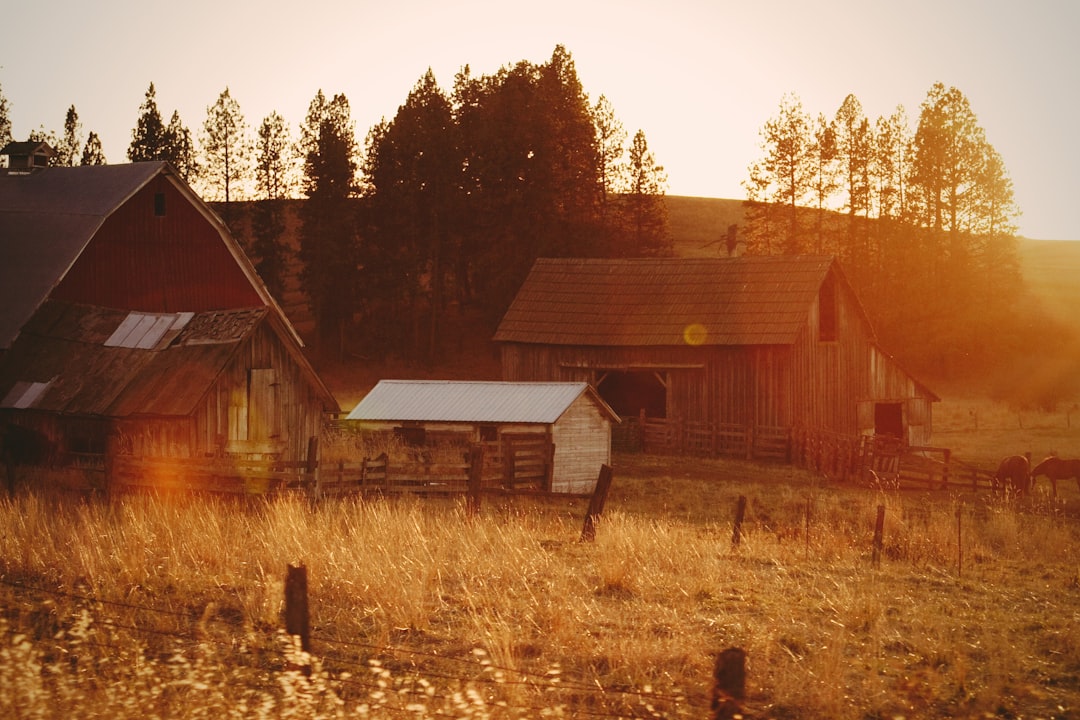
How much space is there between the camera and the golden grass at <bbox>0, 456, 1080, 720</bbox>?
30.0 feet

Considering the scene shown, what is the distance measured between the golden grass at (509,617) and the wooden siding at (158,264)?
11.2 m

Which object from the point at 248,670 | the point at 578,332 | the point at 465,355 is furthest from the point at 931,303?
the point at 248,670

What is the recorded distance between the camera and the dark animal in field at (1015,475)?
1133 inches

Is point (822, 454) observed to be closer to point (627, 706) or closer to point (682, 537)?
point (682, 537)

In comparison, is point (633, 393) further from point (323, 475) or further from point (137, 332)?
point (323, 475)

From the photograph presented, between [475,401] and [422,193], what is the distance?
109 feet

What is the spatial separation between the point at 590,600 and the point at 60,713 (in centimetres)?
632

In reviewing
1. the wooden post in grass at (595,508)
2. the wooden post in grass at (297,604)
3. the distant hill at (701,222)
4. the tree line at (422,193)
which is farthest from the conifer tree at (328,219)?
the wooden post in grass at (297,604)

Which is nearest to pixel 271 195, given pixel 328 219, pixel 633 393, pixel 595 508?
pixel 328 219

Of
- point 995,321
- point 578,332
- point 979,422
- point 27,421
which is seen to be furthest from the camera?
point 995,321

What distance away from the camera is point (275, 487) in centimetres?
1984

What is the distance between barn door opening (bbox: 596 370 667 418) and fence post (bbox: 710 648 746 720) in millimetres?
36450

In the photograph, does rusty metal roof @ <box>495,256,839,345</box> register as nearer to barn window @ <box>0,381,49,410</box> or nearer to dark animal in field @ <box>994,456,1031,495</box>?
dark animal in field @ <box>994,456,1031,495</box>

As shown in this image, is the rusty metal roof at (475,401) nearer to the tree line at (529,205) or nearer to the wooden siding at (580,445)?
the wooden siding at (580,445)
